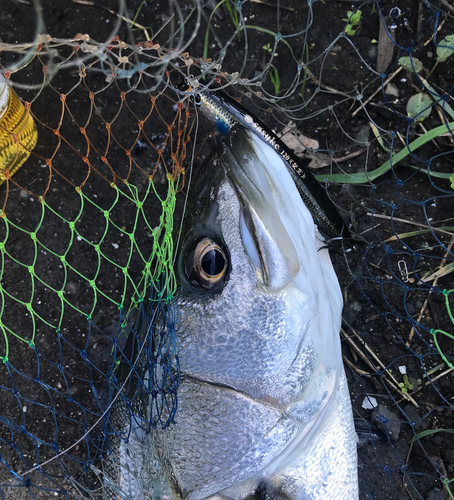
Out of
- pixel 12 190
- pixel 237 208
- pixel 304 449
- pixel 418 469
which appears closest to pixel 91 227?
pixel 12 190

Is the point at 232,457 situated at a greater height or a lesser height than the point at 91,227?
lesser

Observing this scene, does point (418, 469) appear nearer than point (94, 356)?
Yes

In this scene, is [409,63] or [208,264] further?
[409,63]

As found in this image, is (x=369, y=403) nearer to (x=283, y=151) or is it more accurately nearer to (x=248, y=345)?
(x=248, y=345)

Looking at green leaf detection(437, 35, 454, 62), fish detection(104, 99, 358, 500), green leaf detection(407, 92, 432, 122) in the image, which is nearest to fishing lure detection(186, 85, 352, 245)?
fish detection(104, 99, 358, 500)

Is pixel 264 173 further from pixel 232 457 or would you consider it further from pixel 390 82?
pixel 390 82

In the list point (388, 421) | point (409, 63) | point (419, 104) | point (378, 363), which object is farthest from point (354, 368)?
point (409, 63)

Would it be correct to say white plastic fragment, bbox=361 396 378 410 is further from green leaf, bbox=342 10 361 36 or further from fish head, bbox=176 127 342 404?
green leaf, bbox=342 10 361 36
